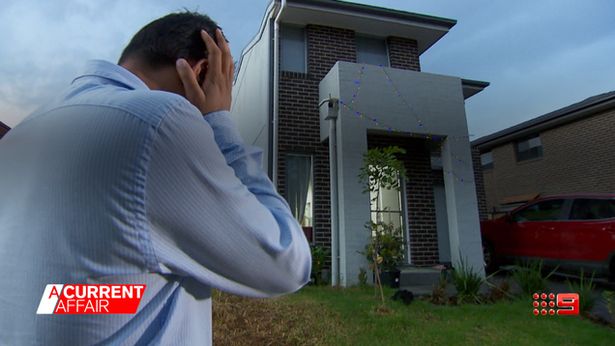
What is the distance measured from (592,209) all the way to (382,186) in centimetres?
404

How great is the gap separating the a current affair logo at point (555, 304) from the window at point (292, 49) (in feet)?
19.8

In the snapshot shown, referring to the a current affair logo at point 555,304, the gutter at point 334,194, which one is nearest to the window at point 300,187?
the gutter at point 334,194

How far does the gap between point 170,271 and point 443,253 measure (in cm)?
849

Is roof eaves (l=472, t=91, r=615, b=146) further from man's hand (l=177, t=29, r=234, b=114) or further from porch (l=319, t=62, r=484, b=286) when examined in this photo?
man's hand (l=177, t=29, r=234, b=114)

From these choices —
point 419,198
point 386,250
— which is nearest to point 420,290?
point 386,250

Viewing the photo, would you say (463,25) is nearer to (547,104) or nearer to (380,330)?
(380,330)

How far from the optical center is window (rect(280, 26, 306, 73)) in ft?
26.1

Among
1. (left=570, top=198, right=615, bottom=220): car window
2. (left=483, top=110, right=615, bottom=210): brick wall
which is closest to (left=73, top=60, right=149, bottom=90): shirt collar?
(left=570, top=198, right=615, bottom=220): car window

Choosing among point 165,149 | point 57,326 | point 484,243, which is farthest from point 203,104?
point 484,243

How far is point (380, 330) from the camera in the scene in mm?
3494

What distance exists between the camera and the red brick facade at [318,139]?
715cm

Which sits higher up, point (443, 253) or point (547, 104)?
point (547, 104)

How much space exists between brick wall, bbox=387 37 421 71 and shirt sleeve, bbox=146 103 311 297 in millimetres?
8538

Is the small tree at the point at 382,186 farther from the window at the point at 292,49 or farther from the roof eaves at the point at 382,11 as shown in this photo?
the roof eaves at the point at 382,11
